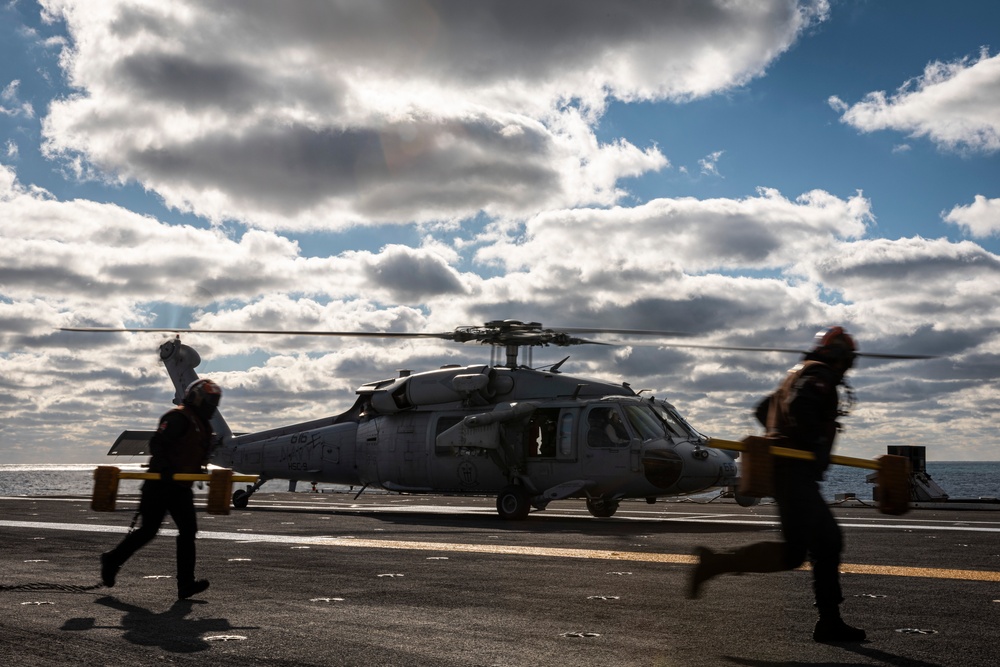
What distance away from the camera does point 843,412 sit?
680 cm

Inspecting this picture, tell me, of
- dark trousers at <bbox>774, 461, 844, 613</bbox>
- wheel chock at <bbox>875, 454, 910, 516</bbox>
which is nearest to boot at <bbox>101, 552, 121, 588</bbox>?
dark trousers at <bbox>774, 461, 844, 613</bbox>

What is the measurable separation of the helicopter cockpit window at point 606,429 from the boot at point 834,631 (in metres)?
14.0

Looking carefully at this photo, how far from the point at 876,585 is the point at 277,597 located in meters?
5.78

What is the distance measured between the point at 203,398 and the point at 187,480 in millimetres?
867

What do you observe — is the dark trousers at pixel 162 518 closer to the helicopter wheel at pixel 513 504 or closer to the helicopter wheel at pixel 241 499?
the helicopter wheel at pixel 513 504

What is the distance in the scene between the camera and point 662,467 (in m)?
20.0

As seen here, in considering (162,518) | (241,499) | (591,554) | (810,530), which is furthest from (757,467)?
(241,499)

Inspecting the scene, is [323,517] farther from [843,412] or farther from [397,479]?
[843,412]

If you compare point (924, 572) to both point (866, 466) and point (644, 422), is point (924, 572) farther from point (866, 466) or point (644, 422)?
point (644, 422)

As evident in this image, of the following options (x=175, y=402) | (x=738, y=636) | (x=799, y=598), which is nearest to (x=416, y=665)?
(x=738, y=636)

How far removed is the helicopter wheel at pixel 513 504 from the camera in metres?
21.1

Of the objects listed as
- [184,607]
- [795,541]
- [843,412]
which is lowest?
[184,607]

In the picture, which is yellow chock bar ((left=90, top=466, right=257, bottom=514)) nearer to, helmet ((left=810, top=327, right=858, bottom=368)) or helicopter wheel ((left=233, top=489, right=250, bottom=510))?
helmet ((left=810, top=327, right=858, bottom=368))

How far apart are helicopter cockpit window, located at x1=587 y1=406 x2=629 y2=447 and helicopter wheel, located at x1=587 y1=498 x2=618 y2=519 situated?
1.88 metres
